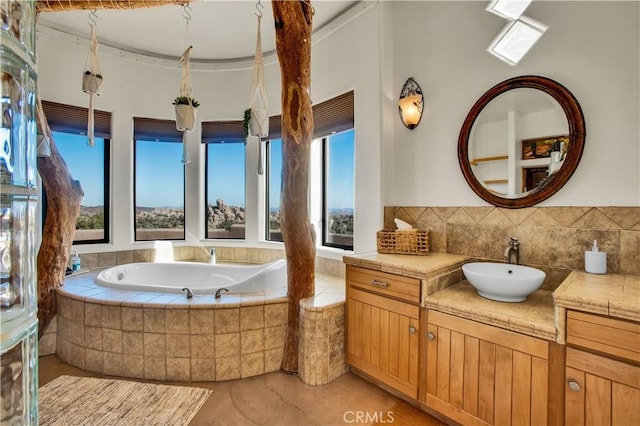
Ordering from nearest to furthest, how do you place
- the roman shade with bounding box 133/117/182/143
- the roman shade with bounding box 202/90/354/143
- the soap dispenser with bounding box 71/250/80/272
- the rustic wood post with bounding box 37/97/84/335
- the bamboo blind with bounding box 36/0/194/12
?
the bamboo blind with bounding box 36/0/194/12 → the rustic wood post with bounding box 37/97/84/335 → the roman shade with bounding box 202/90/354/143 → the soap dispenser with bounding box 71/250/80/272 → the roman shade with bounding box 133/117/182/143

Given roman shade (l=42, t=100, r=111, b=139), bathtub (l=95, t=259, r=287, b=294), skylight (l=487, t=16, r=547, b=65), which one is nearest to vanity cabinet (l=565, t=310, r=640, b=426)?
skylight (l=487, t=16, r=547, b=65)

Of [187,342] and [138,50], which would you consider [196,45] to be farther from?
[187,342]

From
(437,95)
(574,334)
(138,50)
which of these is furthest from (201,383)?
(138,50)

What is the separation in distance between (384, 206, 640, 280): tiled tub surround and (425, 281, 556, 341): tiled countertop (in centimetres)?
24

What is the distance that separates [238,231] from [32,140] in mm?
3527

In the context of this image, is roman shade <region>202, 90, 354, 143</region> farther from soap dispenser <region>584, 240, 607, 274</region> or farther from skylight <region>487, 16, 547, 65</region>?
soap dispenser <region>584, 240, 607, 274</region>

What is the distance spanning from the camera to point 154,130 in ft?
11.8

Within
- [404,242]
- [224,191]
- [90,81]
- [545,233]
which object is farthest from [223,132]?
[545,233]

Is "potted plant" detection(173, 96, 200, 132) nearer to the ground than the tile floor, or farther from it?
farther from it

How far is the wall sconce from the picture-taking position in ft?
7.84

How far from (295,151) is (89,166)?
112 inches

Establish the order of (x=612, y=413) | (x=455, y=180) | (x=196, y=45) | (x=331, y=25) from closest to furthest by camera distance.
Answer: (x=612, y=413) < (x=455, y=180) < (x=331, y=25) < (x=196, y=45)

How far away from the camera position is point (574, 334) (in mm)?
1223

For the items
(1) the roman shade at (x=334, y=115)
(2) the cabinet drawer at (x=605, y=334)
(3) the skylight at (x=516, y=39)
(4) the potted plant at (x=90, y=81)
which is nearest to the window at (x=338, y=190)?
(1) the roman shade at (x=334, y=115)
